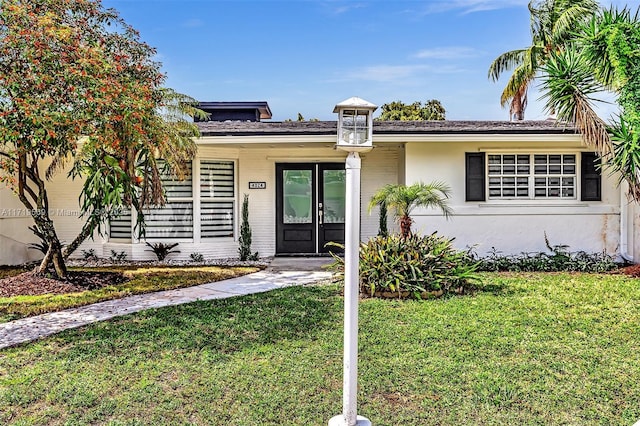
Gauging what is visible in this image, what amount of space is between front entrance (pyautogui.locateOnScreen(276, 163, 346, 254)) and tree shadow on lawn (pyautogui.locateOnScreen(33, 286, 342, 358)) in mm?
5021

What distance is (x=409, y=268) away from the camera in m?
7.62

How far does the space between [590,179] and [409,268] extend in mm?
5914

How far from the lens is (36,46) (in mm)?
6426

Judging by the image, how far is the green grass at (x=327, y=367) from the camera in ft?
12.0

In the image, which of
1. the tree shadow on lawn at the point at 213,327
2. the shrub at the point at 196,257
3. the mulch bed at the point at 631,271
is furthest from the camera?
the shrub at the point at 196,257

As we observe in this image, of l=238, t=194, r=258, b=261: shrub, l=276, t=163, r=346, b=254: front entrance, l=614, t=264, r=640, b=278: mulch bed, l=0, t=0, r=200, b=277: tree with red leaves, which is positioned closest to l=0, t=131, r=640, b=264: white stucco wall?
l=614, t=264, r=640, b=278: mulch bed

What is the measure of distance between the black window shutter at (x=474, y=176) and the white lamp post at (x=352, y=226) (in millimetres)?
8082

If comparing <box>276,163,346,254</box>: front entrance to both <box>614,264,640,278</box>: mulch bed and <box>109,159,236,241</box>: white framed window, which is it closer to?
<box>109,159,236,241</box>: white framed window

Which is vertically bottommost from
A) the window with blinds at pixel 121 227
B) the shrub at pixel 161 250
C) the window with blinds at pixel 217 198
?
the shrub at pixel 161 250

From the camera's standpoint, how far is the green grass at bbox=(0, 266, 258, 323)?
6832 mm

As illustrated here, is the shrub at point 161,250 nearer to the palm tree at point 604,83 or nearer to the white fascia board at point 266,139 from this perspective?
the white fascia board at point 266,139

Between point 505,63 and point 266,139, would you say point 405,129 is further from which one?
point 505,63

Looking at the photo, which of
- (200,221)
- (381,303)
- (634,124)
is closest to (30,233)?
(200,221)

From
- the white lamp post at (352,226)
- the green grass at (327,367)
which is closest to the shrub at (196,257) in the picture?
the green grass at (327,367)
